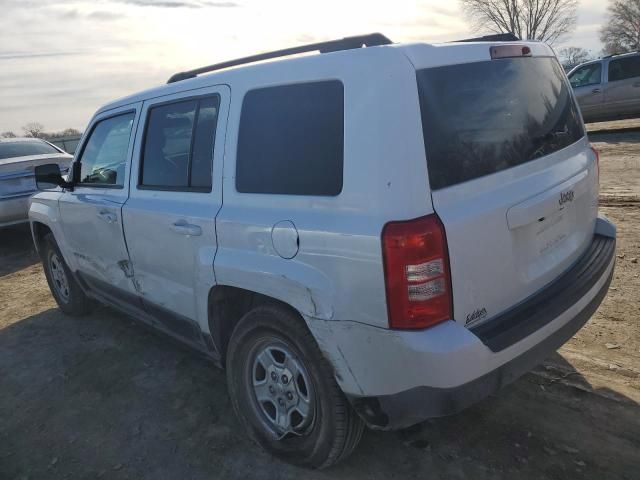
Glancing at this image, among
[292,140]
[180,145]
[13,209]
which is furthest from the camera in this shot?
[13,209]

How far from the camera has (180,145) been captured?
311cm

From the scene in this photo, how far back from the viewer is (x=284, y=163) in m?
2.41

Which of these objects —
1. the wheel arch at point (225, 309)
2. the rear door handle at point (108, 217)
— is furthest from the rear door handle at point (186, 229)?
the rear door handle at point (108, 217)

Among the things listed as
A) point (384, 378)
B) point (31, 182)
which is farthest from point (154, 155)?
point (31, 182)

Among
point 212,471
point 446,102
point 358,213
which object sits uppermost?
point 446,102

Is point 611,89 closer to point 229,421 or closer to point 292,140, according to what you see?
point 292,140

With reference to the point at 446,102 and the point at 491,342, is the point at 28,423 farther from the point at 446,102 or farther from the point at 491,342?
the point at 446,102

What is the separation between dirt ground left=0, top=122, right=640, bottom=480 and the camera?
8.42ft

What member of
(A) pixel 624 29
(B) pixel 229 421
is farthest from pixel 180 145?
(A) pixel 624 29

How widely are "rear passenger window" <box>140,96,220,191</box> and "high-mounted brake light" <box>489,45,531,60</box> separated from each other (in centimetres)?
142

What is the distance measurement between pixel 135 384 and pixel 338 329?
7.17 ft

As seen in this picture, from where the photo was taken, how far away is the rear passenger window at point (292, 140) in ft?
7.22

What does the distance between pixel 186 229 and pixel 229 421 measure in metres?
1.20

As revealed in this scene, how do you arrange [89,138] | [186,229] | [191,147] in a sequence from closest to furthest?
[186,229] < [191,147] < [89,138]
